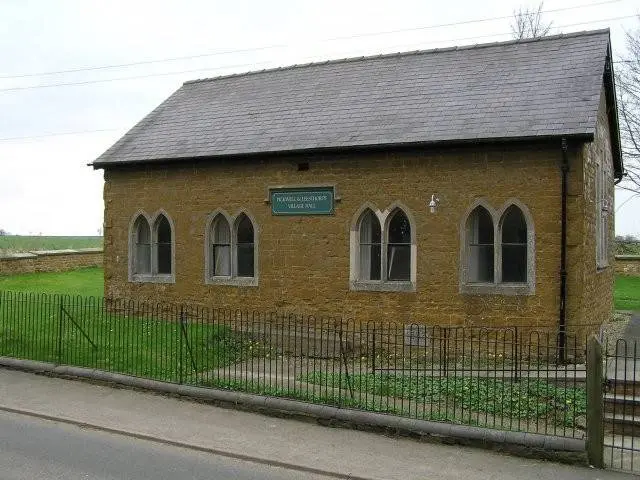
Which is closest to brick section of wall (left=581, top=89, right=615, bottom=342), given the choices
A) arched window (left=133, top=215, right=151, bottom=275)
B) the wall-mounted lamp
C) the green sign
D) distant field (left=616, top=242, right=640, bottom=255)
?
the wall-mounted lamp

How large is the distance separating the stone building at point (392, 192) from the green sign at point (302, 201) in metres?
0.04

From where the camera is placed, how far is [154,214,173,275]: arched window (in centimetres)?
1814

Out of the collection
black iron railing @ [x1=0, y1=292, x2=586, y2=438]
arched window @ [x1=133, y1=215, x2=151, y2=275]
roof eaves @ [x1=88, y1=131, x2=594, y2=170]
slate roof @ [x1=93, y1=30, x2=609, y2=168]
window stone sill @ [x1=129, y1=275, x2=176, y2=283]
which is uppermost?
slate roof @ [x1=93, y1=30, x2=609, y2=168]

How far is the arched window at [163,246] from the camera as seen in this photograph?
59.5ft

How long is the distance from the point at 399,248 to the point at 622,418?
646cm

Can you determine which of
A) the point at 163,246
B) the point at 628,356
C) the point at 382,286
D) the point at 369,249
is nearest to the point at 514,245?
the point at 382,286

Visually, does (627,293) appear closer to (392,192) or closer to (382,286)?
(382,286)

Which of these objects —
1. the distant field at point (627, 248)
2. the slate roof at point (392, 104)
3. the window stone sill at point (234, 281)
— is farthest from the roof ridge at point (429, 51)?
the distant field at point (627, 248)

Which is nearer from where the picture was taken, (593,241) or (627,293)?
(593,241)

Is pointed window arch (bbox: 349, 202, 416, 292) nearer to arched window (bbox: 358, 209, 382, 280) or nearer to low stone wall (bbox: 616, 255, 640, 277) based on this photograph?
arched window (bbox: 358, 209, 382, 280)

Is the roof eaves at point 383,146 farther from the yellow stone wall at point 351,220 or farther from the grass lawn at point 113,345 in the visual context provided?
the grass lawn at point 113,345

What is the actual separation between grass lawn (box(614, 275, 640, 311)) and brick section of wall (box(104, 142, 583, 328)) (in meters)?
9.90

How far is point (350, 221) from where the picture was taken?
50.2ft

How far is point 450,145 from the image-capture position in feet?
46.0
